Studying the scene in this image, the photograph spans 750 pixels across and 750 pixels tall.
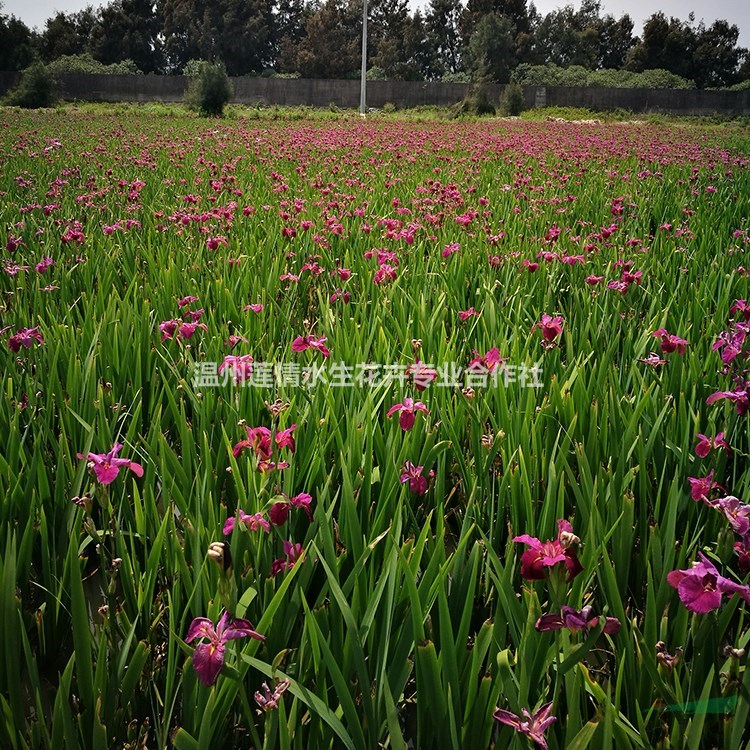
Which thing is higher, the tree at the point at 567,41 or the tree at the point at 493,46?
the tree at the point at 567,41

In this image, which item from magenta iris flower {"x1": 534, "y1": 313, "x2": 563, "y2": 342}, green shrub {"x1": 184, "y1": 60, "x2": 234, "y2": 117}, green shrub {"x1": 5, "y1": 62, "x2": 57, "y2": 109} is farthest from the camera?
green shrub {"x1": 5, "y1": 62, "x2": 57, "y2": 109}

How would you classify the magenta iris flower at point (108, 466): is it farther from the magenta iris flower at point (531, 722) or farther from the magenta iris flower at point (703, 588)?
the magenta iris flower at point (703, 588)

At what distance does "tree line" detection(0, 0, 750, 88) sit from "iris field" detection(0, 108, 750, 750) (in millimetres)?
48845

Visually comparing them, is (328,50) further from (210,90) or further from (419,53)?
(210,90)

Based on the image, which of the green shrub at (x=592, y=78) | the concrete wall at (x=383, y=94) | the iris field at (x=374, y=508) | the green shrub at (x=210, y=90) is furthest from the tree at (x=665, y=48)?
the iris field at (x=374, y=508)

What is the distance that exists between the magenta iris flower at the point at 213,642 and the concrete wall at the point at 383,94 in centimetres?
3781

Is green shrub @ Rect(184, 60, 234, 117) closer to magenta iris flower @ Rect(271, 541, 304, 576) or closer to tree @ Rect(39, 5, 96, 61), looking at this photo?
magenta iris flower @ Rect(271, 541, 304, 576)

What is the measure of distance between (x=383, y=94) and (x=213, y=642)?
128 ft

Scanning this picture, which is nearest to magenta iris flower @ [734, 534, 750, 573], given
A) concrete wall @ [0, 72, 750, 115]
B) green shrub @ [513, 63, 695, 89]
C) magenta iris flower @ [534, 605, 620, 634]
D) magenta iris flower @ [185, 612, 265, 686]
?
magenta iris flower @ [534, 605, 620, 634]

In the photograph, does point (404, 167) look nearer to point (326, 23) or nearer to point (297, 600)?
point (297, 600)

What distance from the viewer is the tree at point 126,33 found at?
2037 inches

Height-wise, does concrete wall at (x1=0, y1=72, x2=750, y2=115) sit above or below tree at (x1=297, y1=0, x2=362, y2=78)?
below

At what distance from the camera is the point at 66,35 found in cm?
5381

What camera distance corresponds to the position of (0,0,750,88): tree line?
5094 centimetres
